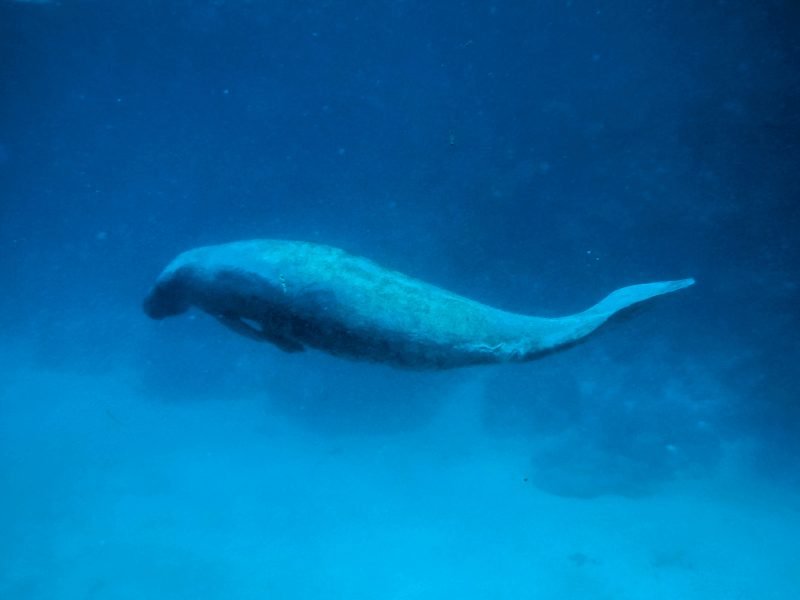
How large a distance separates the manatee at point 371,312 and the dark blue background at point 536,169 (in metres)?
11.5

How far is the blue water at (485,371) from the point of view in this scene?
51.4 ft

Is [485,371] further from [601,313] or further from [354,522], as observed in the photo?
[601,313]

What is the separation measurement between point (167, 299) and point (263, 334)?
1895 millimetres

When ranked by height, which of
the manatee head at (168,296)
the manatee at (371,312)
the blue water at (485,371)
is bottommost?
the manatee at (371,312)

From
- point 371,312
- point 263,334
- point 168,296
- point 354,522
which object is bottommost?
point 371,312

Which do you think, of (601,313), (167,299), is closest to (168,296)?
(167,299)

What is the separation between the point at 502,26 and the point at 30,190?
4900cm

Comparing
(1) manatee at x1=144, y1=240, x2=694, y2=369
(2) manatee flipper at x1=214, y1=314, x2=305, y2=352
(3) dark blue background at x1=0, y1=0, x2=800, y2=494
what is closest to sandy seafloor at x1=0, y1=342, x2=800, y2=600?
(3) dark blue background at x1=0, y1=0, x2=800, y2=494

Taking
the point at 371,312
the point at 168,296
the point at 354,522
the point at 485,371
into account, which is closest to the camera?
the point at 371,312

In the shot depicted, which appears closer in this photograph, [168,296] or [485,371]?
[168,296]

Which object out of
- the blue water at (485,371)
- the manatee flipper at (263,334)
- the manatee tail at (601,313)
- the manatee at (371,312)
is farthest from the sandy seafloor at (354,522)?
the manatee at (371,312)

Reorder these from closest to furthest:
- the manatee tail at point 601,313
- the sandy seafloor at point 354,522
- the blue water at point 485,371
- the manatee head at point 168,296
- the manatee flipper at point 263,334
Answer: the manatee tail at point 601,313 → the manatee flipper at point 263,334 → the manatee head at point 168,296 → the sandy seafloor at point 354,522 → the blue water at point 485,371

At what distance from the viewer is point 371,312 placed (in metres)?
3.95

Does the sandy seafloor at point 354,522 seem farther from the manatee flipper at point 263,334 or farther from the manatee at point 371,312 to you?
the manatee at point 371,312
